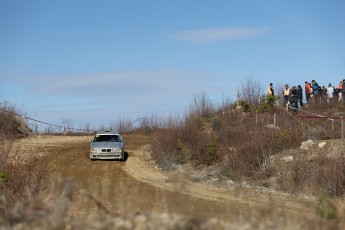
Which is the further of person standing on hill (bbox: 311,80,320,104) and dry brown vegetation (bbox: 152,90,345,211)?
person standing on hill (bbox: 311,80,320,104)

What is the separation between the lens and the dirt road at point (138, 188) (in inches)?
473

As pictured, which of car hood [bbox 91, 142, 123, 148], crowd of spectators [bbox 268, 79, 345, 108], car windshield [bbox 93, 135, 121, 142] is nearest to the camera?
car hood [bbox 91, 142, 123, 148]

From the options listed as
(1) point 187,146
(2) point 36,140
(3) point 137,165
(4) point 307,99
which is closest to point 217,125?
(1) point 187,146

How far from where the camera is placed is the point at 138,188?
71.7 feet

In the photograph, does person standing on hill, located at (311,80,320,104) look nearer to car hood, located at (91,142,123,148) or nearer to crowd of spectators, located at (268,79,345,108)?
crowd of spectators, located at (268,79,345,108)

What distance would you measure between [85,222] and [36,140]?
3739cm

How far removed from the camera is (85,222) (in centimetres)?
607

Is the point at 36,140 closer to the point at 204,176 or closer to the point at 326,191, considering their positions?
the point at 204,176

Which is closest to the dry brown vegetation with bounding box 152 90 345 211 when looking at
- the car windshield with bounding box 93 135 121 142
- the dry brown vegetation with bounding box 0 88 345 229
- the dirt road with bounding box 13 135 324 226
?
the dry brown vegetation with bounding box 0 88 345 229

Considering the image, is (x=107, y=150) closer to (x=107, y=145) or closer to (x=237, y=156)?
(x=107, y=145)

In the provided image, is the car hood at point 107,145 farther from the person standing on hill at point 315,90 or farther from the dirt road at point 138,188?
the person standing on hill at point 315,90

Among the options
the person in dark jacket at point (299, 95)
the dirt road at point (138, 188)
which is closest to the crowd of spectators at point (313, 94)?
the person in dark jacket at point (299, 95)

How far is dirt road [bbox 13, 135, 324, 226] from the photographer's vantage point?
1201 centimetres

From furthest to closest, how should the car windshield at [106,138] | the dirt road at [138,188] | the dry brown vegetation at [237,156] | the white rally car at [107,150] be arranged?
the car windshield at [106,138] → the white rally car at [107,150] → the dirt road at [138,188] → the dry brown vegetation at [237,156]
